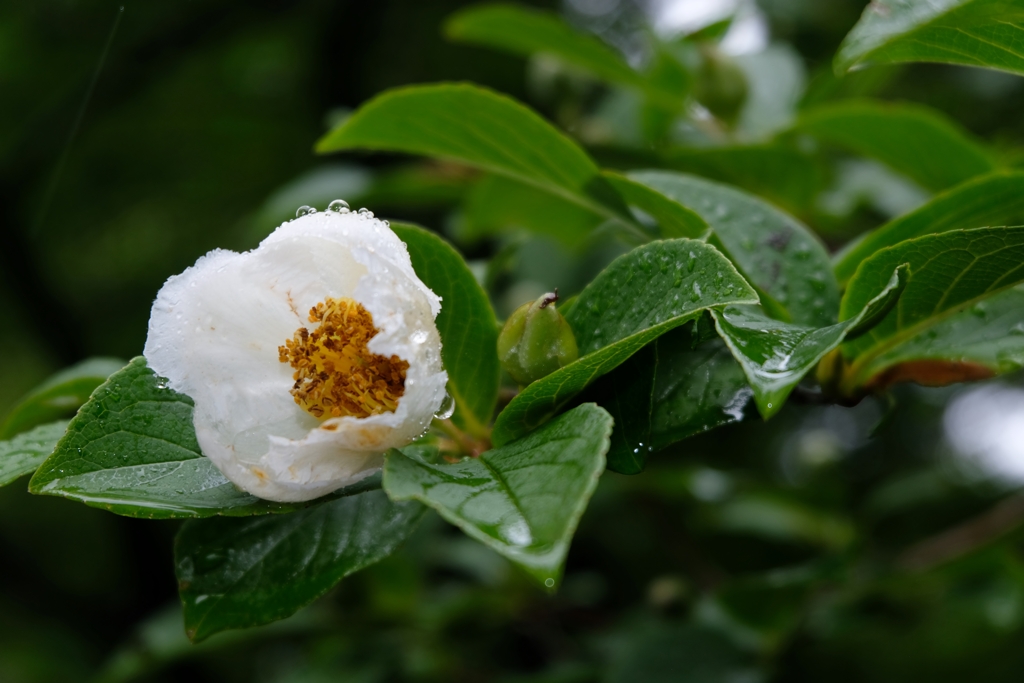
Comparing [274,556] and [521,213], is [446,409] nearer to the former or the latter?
[274,556]

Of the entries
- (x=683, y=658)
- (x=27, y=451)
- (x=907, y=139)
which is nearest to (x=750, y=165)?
(x=907, y=139)

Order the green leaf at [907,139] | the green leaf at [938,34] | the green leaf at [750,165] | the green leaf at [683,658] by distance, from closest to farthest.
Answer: the green leaf at [938,34]
the green leaf at [907,139]
the green leaf at [750,165]
the green leaf at [683,658]

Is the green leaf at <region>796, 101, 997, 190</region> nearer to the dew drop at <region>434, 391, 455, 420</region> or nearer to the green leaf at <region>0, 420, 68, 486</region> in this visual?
the dew drop at <region>434, 391, 455, 420</region>

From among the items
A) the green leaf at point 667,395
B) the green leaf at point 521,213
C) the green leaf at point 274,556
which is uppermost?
the green leaf at point 667,395

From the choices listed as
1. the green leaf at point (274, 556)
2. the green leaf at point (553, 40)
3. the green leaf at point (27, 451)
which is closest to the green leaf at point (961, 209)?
the green leaf at point (274, 556)

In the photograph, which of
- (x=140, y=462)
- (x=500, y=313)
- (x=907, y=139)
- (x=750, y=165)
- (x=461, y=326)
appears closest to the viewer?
(x=140, y=462)

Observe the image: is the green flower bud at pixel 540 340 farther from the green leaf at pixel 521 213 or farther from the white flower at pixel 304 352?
the green leaf at pixel 521 213
